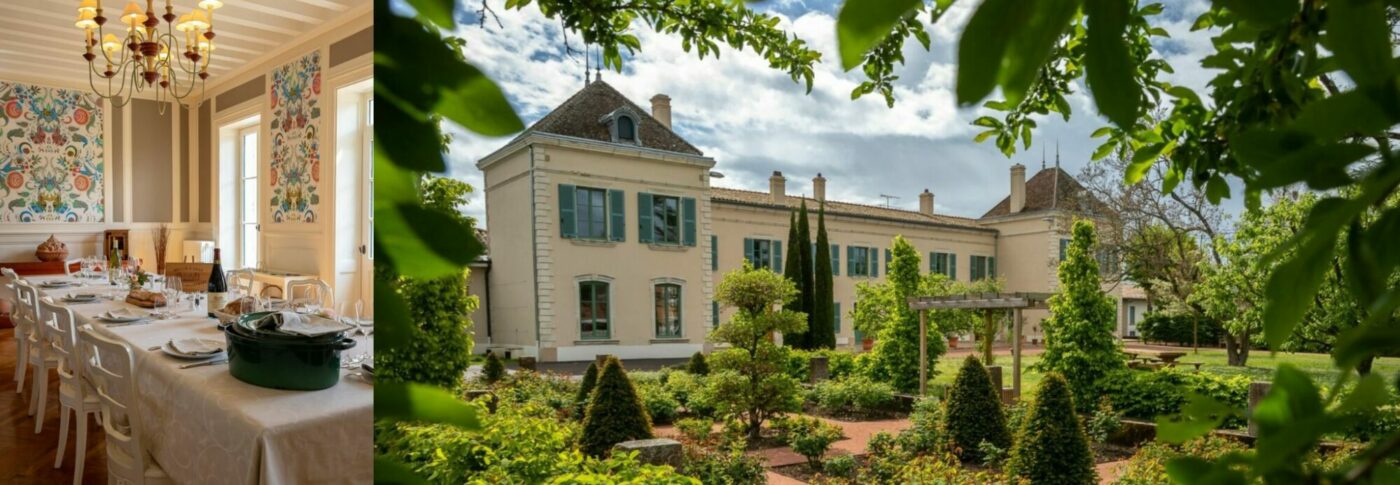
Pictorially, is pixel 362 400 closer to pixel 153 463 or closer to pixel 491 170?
pixel 153 463

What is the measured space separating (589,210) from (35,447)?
4055mm

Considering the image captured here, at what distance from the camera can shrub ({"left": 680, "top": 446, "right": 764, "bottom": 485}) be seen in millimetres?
2273

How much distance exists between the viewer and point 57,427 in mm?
4441

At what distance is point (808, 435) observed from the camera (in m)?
2.62

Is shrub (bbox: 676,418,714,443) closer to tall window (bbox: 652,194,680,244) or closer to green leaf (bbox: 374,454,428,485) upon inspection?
tall window (bbox: 652,194,680,244)

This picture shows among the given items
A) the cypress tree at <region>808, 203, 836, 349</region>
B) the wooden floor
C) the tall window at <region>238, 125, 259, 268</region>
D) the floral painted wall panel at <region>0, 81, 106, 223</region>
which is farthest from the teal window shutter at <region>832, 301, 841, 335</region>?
the floral painted wall panel at <region>0, 81, 106, 223</region>

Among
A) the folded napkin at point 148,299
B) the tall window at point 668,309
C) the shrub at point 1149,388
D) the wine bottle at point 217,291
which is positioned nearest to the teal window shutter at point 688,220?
the tall window at point 668,309

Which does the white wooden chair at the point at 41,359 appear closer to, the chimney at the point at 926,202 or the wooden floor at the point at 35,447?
the wooden floor at the point at 35,447

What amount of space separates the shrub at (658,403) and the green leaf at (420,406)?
77.1 inches

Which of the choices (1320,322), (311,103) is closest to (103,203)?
(311,103)

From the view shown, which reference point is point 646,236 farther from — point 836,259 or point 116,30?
point 116,30

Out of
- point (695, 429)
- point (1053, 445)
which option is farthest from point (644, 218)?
point (1053, 445)

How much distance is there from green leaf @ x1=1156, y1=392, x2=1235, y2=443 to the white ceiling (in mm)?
6772

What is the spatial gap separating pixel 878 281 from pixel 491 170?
1.38 m
